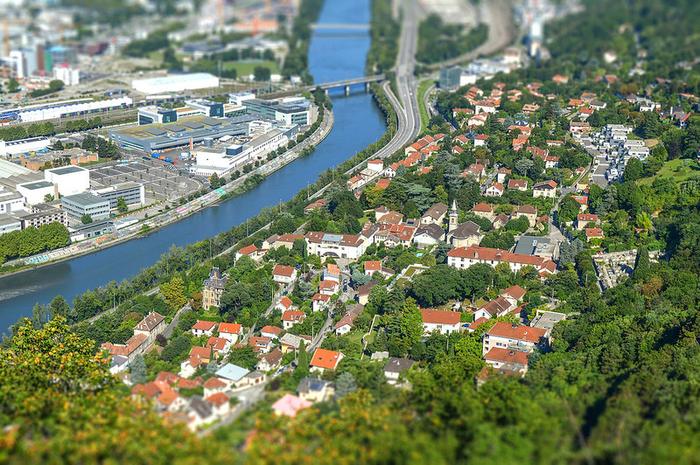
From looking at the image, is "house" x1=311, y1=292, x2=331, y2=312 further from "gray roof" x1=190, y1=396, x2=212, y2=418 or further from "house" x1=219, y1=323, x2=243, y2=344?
"gray roof" x1=190, y1=396, x2=212, y2=418

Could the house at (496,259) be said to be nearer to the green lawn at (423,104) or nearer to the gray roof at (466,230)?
the gray roof at (466,230)

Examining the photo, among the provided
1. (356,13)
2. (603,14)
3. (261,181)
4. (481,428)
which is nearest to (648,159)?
(261,181)

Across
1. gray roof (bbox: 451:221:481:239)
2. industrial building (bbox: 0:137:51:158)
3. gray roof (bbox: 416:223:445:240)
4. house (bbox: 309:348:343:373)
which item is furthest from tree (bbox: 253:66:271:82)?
house (bbox: 309:348:343:373)

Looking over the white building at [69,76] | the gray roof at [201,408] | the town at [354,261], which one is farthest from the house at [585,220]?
the white building at [69,76]

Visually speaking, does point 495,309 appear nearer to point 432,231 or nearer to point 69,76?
point 432,231

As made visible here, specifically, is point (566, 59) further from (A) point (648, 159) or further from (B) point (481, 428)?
(B) point (481, 428)
